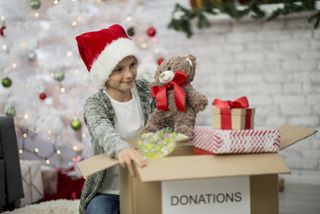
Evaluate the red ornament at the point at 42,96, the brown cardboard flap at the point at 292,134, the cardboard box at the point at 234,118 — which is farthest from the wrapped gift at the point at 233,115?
the red ornament at the point at 42,96

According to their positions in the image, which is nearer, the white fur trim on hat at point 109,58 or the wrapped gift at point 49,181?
the white fur trim on hat at point 109,58

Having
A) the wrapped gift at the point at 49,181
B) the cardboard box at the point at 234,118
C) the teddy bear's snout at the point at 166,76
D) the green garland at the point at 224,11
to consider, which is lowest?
the wrapped gift at the point at 49,181

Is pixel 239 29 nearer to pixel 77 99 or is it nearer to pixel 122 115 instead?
pixel 77 99

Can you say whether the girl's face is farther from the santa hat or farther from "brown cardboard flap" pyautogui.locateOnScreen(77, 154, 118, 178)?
"brown cardboard flap" pyautogui.locateOnScreen(77, 154, 118, 178)

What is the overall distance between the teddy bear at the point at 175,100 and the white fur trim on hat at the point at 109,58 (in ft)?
0.48

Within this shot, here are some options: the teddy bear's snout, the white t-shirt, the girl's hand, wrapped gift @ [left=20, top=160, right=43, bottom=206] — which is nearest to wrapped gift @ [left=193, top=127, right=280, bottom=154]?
the girl's hand

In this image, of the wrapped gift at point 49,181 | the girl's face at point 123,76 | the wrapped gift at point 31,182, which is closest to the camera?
the girl's face at point 123,76

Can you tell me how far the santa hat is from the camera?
5.11 feet

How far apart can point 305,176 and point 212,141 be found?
2.51 metres

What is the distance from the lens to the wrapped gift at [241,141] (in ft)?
3.68

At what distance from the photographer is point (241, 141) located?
114 centimetres

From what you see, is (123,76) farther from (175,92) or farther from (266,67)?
(266,67)

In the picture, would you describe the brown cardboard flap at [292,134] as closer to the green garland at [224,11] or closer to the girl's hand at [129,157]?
the girl's hand at [129,157]

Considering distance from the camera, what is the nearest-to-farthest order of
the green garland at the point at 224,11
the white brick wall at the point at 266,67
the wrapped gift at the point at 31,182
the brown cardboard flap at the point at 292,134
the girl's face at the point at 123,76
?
the brown cardboard flap at the point at 292,134 < the girl's face at the point at 123,76 < the wrapped gift at the point at 31,182 < the green garland at the point at 224,11 < the white brick wall at the point at 266,67
